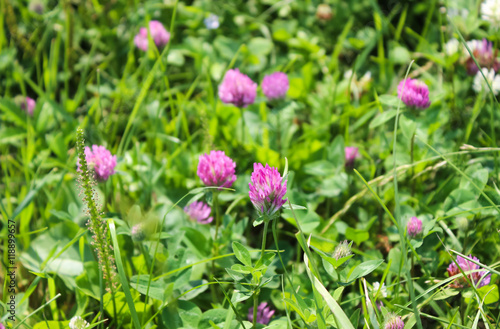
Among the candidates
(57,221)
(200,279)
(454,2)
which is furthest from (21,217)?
(454,2)

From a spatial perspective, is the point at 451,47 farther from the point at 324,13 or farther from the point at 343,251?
the point at 343,251

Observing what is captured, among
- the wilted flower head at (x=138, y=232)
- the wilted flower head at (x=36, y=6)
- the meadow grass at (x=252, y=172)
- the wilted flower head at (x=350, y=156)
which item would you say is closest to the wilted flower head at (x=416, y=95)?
the meadow grass at (x=252, y=172)

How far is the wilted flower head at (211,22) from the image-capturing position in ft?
8.47

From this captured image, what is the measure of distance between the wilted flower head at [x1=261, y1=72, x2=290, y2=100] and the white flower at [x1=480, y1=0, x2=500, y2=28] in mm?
993

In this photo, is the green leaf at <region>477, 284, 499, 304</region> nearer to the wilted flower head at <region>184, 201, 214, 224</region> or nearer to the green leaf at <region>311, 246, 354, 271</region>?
the green leaf at <region>311, 246, 354, 271</region>

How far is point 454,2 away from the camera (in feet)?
8.25

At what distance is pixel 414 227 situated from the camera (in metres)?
1.36

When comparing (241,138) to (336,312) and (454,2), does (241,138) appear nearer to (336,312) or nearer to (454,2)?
(336,312)

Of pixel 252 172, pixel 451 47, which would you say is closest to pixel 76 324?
pixel 252 172

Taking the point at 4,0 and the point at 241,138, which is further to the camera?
the point at 4,0

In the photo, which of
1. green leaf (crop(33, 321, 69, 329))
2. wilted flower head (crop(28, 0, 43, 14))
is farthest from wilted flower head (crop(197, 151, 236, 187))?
wilted flower head (crop(28, 0, 43, 14))

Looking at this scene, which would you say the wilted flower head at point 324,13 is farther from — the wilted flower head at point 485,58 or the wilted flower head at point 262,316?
the wilted flower head at point 262,316

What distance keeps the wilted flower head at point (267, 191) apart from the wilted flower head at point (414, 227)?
1.50ft

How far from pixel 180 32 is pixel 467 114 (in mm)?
1633
